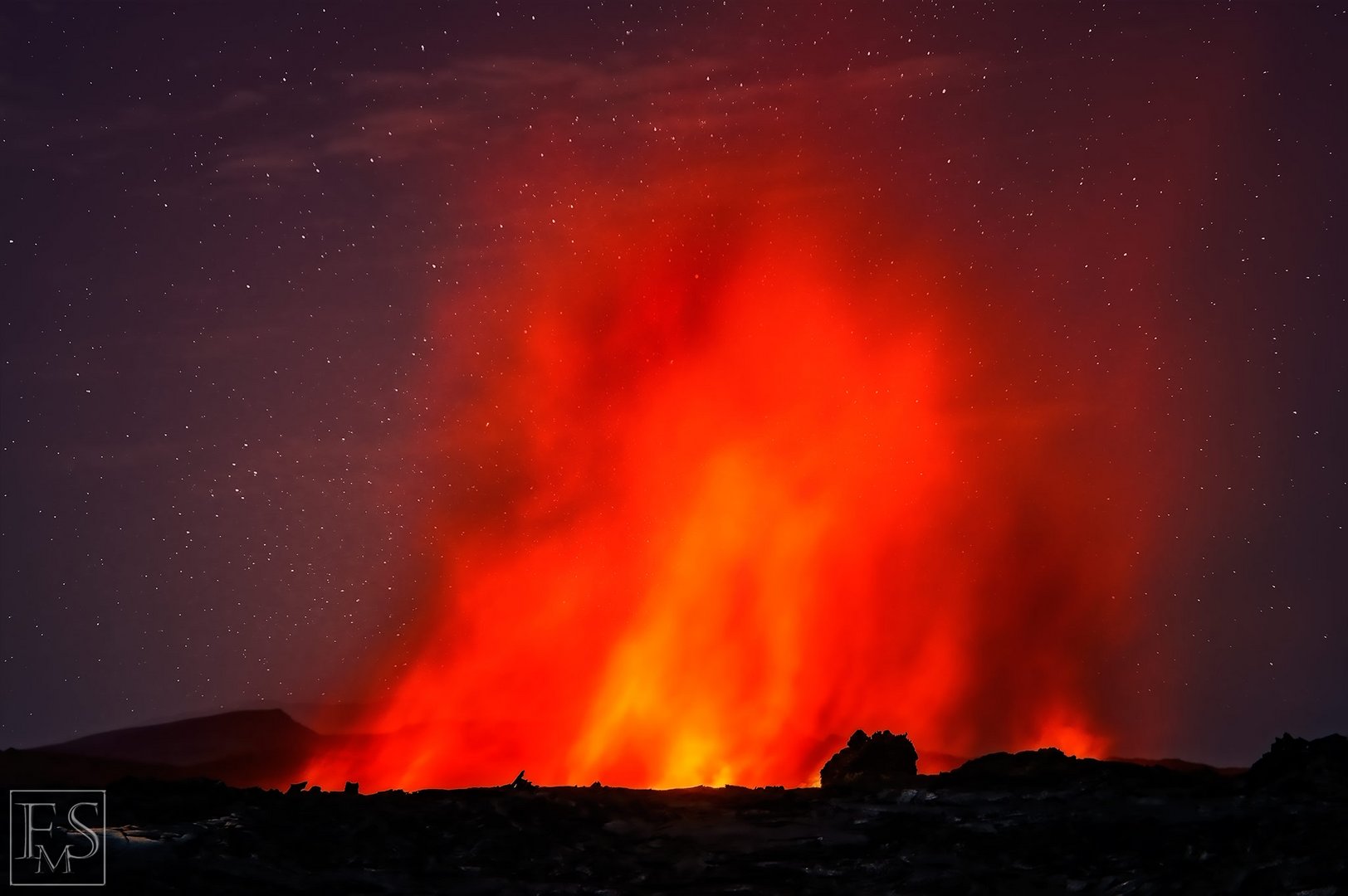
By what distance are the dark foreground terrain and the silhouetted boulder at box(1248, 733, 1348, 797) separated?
0.05m

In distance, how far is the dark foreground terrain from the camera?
25.5 m

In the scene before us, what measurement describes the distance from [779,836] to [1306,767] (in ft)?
36.8

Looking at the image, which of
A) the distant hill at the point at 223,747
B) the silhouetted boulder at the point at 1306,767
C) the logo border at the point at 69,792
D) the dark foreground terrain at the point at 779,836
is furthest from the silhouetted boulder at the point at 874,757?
the distant hill at the point at 223,747

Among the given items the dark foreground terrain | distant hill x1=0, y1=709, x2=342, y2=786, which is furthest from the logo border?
distant hill x1=0, y1=709, x2=342, y2=786

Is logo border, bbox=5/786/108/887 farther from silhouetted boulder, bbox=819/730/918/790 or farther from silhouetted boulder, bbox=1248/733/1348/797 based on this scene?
silhouetted boulder, bbox=1248/733/1348/797

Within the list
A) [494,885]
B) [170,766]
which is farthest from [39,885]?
[170,766]

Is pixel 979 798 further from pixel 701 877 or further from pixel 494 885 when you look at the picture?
pixel 494 885

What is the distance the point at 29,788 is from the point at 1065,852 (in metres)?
20.0

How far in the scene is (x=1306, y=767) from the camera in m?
30.8

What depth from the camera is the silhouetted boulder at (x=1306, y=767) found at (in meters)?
29.8

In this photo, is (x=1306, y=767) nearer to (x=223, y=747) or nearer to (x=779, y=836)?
(x=779, y=836)

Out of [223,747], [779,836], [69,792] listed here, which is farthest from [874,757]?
[223,747]

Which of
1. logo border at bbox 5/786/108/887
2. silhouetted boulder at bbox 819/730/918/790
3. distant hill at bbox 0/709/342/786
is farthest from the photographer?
distant hill at bbox 0/709/342/786

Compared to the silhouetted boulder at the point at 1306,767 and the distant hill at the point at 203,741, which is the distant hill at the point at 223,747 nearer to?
the distant hill at the point at 203,741
